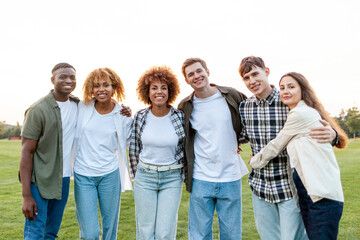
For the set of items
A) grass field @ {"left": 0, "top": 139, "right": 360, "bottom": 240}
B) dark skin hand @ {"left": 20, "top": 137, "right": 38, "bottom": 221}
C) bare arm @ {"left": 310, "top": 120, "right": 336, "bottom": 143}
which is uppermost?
bare arm @ {"left": 310, "top": 120, "right": 336, "bottom": 143}

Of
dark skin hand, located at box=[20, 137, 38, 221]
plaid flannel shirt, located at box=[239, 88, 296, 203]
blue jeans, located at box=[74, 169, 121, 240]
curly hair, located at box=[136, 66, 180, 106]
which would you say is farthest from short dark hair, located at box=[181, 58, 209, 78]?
dark skin hand, located at box=[20, 137, 38, 221]

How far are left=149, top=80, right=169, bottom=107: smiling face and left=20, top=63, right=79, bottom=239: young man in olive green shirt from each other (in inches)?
40.1

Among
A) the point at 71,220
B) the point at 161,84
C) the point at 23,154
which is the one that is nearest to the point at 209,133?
the point at 161,84

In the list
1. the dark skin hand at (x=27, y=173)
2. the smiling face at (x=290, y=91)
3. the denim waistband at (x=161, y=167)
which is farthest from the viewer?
the denim waistband at (x=161, y=167)

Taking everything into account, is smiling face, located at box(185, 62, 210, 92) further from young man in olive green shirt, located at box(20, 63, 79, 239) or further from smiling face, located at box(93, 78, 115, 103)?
young man in olive green shirt, located at box(20, 63, 79, 239)

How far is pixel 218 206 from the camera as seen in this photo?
4.21m

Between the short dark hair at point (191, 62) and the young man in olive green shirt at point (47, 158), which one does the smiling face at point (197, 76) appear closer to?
the short dark hair at point (191, 62)

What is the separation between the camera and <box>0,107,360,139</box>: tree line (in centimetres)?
5881

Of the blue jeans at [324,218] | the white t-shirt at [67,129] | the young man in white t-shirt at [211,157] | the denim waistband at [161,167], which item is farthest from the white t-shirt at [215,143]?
the white t-shirt at [67,129]

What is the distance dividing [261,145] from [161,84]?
1.50 metres

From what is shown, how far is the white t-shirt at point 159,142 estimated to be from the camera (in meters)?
4.06

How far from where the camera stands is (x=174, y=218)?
13.4ft

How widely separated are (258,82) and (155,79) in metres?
1.34

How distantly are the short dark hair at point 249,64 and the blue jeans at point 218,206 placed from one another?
55.8 inches
